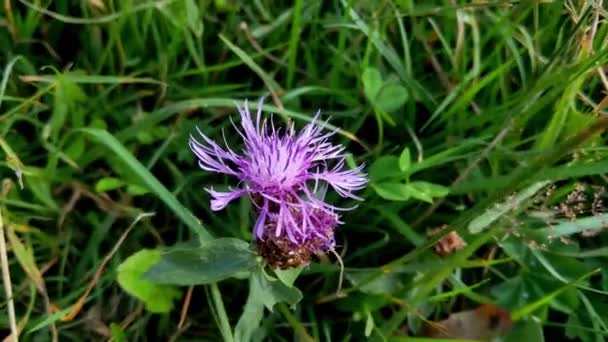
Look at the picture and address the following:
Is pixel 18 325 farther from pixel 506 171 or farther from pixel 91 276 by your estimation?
pixel 506 171

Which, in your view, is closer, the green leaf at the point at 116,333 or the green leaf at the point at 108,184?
the green leaf at the point at 116,333

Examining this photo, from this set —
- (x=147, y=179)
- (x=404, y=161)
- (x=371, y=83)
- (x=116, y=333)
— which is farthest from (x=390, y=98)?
(x=116, y=333)

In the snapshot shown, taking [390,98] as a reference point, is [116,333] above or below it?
below

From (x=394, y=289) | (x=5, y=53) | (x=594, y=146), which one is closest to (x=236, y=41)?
(x=5, y=53)

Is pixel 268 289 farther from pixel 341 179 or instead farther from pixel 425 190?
pixel 425 190

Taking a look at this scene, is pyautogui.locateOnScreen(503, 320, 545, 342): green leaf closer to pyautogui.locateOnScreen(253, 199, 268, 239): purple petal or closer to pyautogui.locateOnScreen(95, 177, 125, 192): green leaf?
pyautogui.locateOnScreen(253, 199, 268, 239): purple petal

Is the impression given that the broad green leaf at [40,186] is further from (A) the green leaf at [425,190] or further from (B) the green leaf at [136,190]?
(A) the green leaf at [425,190]

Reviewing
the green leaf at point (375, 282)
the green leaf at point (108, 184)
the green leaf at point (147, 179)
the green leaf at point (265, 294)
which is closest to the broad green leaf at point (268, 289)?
the green leaf at point (265, 294)
